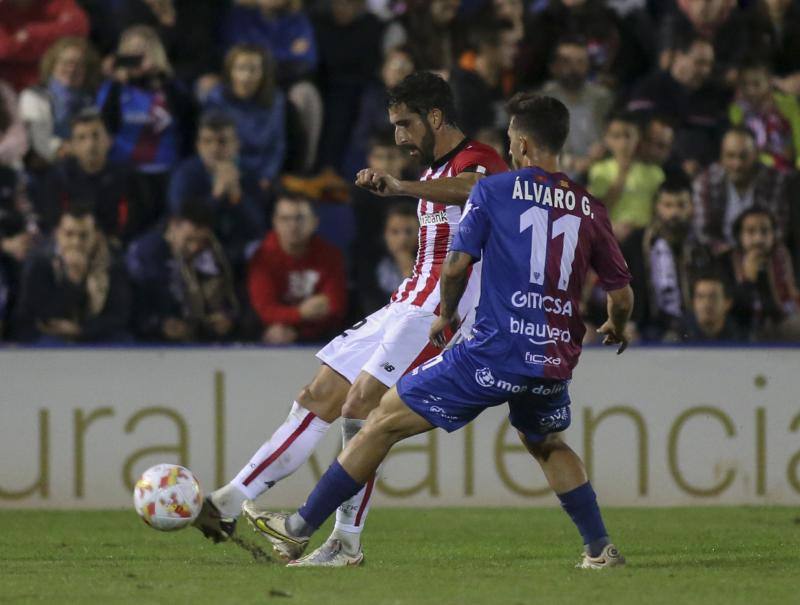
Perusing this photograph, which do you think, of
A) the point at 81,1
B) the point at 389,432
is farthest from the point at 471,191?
the point at 81,1

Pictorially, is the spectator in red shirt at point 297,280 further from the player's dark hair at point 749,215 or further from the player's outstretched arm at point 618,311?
the player's outstretched arm at point 618,311

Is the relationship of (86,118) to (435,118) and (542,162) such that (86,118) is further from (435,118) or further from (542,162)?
(542,162)

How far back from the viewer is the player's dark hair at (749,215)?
12.5 m

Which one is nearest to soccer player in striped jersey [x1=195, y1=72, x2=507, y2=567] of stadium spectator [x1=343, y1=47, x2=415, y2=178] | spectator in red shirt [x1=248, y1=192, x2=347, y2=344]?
spectator in red shirt [x1=248, y1=192, x2=347, y2=344]

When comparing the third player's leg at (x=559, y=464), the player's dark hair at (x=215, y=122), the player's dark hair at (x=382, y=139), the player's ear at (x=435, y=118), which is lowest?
the third player's leg at (x=559, y=464)

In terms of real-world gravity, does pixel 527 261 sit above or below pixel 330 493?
above

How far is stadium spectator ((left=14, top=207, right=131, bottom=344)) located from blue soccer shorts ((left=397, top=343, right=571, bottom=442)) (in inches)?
208

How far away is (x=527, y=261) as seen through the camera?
6.63 meters

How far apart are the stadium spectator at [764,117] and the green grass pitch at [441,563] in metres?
4.10

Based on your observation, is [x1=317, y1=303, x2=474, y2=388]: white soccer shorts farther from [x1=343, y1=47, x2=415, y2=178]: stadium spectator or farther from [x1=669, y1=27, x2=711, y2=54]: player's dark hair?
[x1=669, y1=27, x2=711, y2=54]: player's dark hair

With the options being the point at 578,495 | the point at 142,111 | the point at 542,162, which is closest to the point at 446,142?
the point at 542,162

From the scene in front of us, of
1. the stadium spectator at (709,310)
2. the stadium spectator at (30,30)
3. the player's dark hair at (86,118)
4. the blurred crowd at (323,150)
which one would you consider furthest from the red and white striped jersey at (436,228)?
the stadium spectator at (30,30)

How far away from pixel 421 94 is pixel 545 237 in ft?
3.82

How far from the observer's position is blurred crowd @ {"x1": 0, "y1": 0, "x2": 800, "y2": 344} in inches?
468
